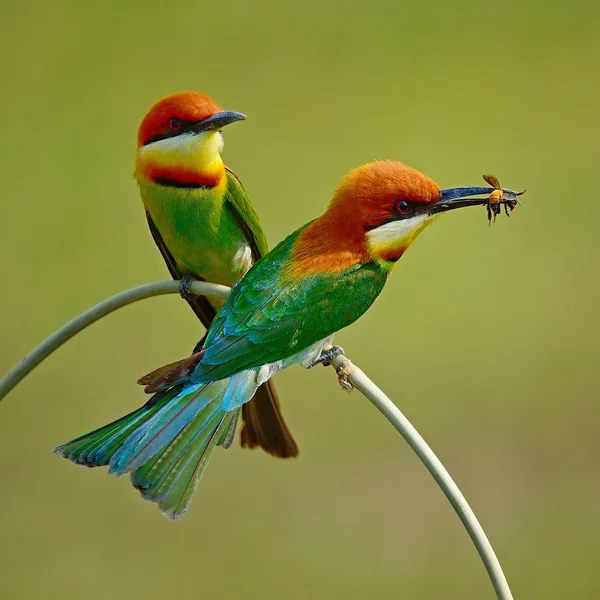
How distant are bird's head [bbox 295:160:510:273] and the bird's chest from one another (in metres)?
0.39

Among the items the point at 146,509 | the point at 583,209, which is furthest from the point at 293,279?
the point at 583,209

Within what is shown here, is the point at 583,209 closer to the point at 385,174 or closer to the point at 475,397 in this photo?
the point at 475,397

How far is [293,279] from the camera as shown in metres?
1.42

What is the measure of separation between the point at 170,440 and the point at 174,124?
665 mm

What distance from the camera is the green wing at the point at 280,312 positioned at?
137cm

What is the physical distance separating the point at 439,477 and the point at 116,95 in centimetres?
325

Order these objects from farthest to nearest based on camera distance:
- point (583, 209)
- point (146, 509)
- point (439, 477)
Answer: point (583, 209) → point (146, 509) → point (439, 477)

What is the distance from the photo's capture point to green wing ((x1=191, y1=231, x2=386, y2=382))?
1.37 meters

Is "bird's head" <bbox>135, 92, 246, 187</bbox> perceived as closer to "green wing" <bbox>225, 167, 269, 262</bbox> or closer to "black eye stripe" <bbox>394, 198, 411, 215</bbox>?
"green wing" <bbox>225, 167, 269, 262</bbox>

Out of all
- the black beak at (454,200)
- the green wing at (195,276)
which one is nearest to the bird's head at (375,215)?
the black beak at (454,200)

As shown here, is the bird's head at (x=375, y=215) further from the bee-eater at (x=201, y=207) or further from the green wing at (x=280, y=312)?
the bee-eater at (x=201, y=207)

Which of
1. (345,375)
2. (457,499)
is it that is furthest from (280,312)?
(457,499)

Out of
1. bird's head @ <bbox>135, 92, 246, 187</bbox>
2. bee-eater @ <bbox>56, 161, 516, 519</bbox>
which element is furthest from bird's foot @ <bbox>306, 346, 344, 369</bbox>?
bird's head @ <bbox>135, 92, 246, 187</bbox>

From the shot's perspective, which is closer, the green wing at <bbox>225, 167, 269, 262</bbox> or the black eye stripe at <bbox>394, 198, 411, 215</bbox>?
the black eye stripe at <bbox>394, 198, 411, 215</bbox>
